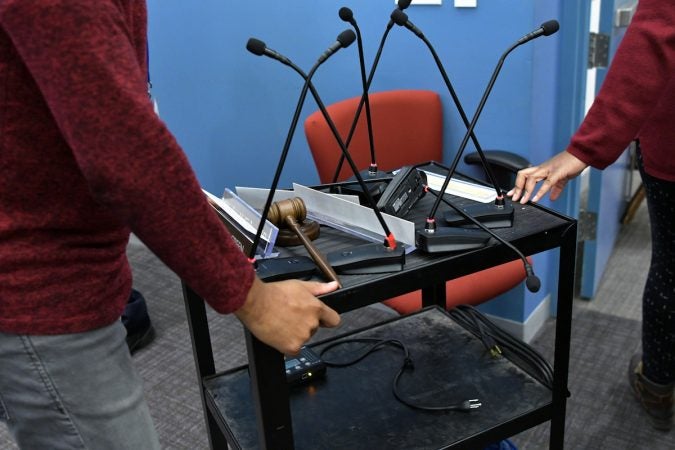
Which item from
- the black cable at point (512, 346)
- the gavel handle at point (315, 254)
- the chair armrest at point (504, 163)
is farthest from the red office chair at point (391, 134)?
the gavel handle at point (315, 254)

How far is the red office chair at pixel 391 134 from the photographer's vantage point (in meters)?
1.72

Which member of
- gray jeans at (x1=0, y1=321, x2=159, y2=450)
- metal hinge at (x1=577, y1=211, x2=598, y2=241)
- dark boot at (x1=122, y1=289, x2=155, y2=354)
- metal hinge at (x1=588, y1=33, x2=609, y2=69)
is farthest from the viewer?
metal hinge at (x1=577, y1=211, x2=598, y2=241)

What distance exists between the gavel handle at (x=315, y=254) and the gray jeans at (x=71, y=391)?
268mm

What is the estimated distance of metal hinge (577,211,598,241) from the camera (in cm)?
230

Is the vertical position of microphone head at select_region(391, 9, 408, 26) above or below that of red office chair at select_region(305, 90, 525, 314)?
above

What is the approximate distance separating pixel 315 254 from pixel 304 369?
0.35 m

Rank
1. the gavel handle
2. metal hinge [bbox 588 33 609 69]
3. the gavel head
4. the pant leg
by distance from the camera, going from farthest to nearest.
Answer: metal hinge [bbox 588 33 609 69] < the pant leg < the gavel head < the gavel handle

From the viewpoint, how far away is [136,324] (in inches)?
85.9

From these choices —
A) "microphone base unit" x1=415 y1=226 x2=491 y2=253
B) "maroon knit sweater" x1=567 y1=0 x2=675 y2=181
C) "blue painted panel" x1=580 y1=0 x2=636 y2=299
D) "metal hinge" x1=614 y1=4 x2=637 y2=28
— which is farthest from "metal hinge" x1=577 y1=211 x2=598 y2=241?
"microphone base unit" x1=415 y1=226 x2=491 y2=253

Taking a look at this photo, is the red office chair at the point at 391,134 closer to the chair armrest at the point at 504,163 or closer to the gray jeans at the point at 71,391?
the chair armrest at the point at 504,163

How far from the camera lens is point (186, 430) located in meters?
1.79

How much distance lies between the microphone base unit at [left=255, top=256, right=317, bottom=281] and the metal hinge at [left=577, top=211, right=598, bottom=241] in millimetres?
1684

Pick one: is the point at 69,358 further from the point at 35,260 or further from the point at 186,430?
the point at 186,430

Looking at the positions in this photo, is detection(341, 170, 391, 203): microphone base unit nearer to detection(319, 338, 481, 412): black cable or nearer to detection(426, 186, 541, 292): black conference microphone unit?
detection(426, 186, 541, 292): black conference microphone unit
